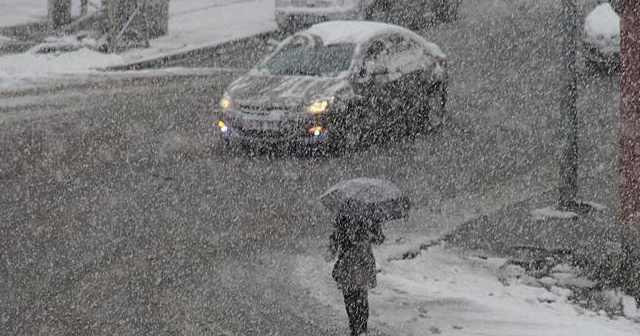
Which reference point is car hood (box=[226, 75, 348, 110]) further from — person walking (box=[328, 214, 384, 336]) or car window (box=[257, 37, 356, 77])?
person walking (box=[328, 214, 384, 336])

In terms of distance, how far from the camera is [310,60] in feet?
50.8

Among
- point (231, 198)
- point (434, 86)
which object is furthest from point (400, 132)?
point (231, 198)

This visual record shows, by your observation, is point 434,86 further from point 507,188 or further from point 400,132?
point 507,188

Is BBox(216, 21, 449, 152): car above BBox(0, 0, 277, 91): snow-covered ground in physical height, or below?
above

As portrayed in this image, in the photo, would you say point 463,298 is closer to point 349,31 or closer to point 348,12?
point 349,31

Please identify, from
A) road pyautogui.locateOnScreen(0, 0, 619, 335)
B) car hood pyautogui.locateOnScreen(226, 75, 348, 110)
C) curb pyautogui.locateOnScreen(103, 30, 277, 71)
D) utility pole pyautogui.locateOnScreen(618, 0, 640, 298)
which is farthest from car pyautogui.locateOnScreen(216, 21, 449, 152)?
curb pyautogui.locateOnScreen(103, 30, 277, 71)

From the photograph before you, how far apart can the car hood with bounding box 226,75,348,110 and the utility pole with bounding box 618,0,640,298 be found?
216 inches

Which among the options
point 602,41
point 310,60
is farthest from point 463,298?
point 602,41

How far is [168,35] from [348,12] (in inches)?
171

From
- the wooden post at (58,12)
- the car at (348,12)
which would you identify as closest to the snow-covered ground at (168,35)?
the car at (348,12)

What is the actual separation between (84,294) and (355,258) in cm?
272

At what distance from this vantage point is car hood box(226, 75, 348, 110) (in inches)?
560

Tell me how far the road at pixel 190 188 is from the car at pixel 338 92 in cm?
32

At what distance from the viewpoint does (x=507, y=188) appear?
44.0ft
